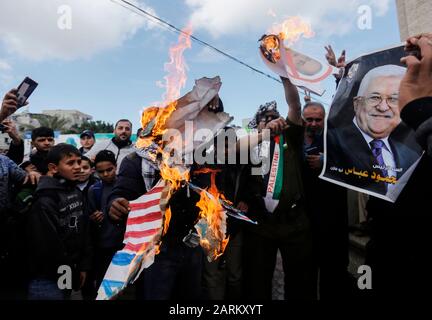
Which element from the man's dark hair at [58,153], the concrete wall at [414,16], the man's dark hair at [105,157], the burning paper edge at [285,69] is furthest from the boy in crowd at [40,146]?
the concrete wall at [414,16]

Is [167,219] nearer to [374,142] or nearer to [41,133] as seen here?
[374,142]

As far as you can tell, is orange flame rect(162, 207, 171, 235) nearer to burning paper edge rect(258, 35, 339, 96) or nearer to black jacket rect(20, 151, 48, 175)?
burning paper edge rect(258, 35, 339, 96)

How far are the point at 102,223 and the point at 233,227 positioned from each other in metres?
Answer: 1.36

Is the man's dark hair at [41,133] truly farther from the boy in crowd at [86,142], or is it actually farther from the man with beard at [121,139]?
the boy in crowd at [86,142]

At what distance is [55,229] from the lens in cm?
238

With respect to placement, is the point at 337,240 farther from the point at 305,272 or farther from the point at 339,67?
the point at 339,67

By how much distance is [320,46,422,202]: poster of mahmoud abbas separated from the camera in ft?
6.28

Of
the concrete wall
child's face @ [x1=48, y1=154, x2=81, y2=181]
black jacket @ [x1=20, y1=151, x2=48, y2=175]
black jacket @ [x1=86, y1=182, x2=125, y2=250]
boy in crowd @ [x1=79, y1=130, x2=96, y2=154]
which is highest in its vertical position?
the concrete wall

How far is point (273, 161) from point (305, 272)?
0.96 meters

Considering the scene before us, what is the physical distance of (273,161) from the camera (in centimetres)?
272

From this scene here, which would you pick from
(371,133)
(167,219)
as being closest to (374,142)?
(371,133)

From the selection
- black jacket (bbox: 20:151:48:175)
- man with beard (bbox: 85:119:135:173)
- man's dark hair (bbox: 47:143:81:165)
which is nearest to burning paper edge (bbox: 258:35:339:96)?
man's dark hair (bbox: 47:143:81:165)

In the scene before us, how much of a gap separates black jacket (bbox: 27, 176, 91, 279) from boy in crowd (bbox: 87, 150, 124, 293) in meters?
0.42

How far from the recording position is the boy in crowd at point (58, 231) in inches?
93.2
